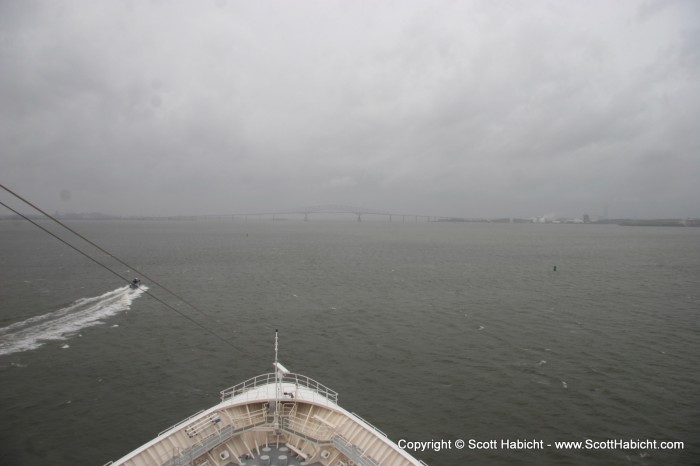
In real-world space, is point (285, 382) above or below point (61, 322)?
above

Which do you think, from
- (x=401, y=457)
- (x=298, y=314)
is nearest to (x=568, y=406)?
(x=401, y=457)

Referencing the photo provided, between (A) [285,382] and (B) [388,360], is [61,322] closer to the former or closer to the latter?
(A) [285,382]

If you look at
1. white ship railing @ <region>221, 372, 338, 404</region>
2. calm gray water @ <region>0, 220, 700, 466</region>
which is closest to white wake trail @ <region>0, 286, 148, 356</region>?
calm gray water @ <region>0, 220, 700, 466</region>

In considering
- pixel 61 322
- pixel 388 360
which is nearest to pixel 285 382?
pixel 388 360

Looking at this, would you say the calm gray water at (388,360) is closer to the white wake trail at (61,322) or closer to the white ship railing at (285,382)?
the white wake trail at (61,322)

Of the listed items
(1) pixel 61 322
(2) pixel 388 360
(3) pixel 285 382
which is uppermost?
(3) pixel 285 382

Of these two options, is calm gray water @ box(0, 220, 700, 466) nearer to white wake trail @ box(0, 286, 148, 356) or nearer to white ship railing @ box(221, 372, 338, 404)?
white wake trail @ box(0, 286, 148, 356)

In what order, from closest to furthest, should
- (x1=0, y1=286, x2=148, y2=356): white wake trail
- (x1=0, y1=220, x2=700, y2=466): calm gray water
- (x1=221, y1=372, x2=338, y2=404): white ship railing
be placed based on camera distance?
(x1=221, y1=372, x2=338, y2=404): white ship railing
(x1=0, y1=220, x2=700, y2=466): calm gray water
(x1=0, y1=286, x2=148, y2=356): white wake trail
